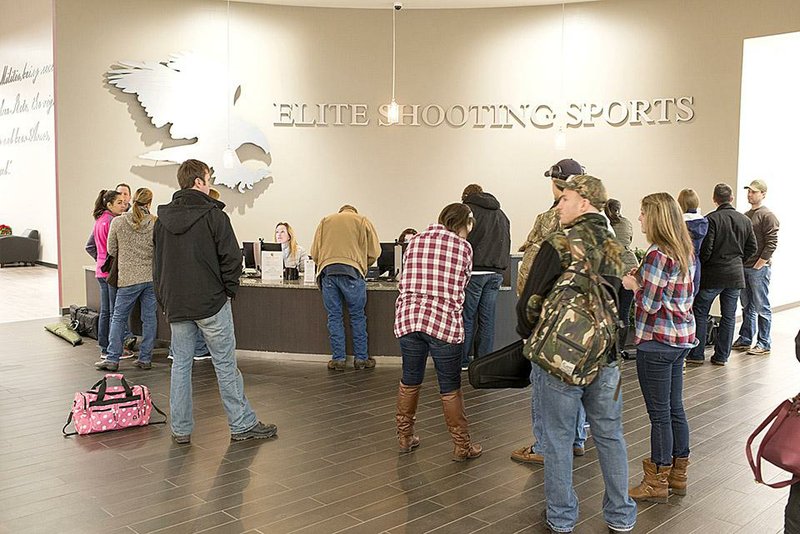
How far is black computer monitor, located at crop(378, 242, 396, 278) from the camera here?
25.3 ft

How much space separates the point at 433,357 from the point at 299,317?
3144mm

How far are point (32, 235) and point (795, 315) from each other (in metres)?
14.1

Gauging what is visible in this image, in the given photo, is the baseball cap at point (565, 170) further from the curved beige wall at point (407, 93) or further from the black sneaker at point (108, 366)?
the curved beige wall at point (407, 93)

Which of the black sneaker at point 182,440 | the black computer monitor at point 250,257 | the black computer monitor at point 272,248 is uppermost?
Result: the black computer monitor at point 272,248

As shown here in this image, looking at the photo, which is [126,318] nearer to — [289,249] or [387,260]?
[289,249]

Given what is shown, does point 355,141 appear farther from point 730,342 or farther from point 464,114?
point 730,342

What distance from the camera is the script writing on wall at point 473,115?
985cm

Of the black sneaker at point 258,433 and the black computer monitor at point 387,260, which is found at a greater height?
the black computer monitor at point 387,260

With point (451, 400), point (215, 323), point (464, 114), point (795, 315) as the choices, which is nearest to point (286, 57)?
point (464, 114)

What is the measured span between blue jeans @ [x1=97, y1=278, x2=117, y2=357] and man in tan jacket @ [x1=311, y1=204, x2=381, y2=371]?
2053mm

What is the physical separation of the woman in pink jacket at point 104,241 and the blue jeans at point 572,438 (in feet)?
16.4

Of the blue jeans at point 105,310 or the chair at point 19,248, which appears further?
the chair at point 19,248

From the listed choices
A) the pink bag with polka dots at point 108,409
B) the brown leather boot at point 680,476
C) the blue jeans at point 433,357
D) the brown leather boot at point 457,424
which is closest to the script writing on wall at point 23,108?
the pink bag with polka dots at point 108,409

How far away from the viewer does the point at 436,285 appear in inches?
175
